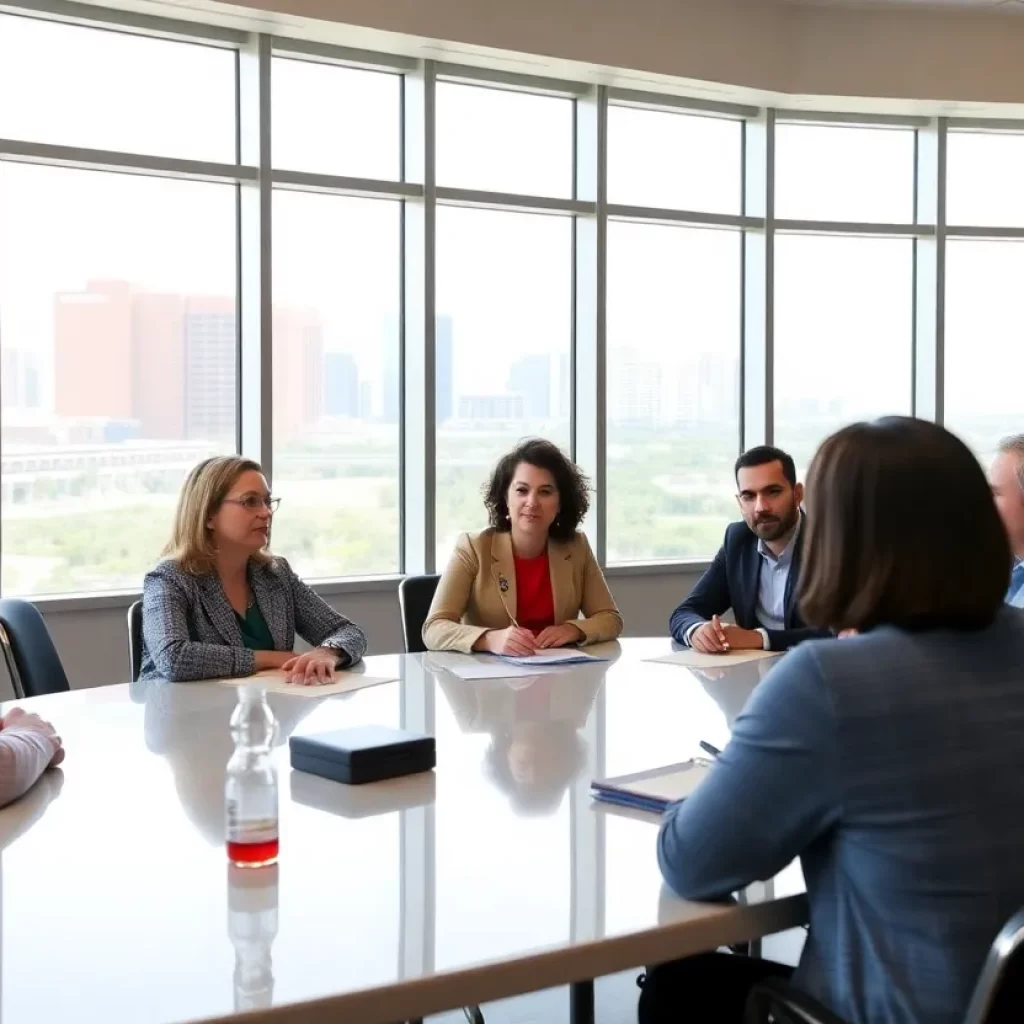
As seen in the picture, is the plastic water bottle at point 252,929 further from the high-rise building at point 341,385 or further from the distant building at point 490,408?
the distant building at point 490,408

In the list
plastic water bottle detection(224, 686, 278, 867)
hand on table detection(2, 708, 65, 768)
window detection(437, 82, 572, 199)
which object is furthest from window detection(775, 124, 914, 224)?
plastic water bottle detection(224, 686, 278, 867)

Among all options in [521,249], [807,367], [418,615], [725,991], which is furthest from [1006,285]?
[725,991]

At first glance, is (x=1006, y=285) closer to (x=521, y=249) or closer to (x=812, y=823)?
(x=521, y=249)

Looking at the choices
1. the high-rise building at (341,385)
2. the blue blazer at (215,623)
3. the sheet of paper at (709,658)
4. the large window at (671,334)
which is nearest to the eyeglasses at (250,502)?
the blue blazer at (215,623)

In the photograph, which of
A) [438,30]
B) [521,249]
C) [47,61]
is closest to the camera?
Answer: [47,61]

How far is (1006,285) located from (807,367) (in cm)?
136

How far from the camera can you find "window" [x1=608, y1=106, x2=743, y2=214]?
22.5ft

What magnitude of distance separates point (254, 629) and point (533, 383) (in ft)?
11.3

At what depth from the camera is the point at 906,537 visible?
5.09ft

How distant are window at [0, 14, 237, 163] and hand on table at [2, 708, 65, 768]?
3625 millimetres

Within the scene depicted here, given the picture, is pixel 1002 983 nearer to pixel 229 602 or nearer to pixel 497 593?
pixel 229 602

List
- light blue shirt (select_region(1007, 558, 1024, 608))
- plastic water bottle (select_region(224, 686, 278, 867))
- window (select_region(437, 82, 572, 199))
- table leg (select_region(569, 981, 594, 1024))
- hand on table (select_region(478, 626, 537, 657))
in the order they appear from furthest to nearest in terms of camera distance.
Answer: window (select_region(437, 82, 572, 199)) < hand on table (select_region(478, 626, 537, 657)) < light blue shirt (select_region(1007, 558, 1024, 608)) < table leg (select_region(569, 981, 594, 1024)) < plastic water bottle (select_region(224, 686, 278, 867))

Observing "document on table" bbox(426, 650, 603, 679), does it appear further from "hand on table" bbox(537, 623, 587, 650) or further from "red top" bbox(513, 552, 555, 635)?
"red top" bbox(513, 552, 555, 635)

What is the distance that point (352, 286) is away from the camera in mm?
6289
